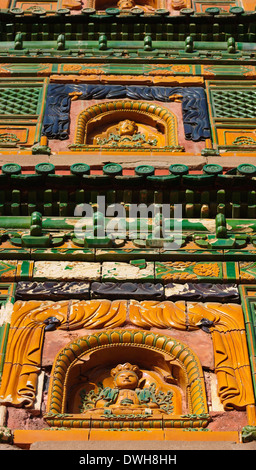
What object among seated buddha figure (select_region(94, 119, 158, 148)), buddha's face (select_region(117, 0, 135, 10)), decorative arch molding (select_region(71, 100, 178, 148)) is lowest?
seated buddha figure (select_region(94, 119, 158, 148))

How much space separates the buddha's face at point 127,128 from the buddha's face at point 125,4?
14.2ft

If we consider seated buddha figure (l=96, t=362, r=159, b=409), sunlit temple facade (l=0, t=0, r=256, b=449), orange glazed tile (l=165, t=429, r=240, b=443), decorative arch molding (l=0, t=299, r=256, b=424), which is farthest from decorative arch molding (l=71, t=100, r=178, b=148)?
orange glazed tile (l=165, t=429, r=240, b=443)

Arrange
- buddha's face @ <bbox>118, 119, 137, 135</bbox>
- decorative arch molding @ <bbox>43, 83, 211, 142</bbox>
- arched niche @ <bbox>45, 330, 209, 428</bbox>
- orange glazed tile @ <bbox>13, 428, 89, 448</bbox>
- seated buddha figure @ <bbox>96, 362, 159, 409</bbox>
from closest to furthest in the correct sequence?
orange glazed tile @ <bbox>13, 428, 89, 448</bbox> → arched niche @ <bbox>45, 330, 209, 428</bbox> → seated buddha figure @ <bbox>96, 362, 159, 409</bbox> → decorative arch molding @ <bbox>43, 83, 211, 142</bbox> → buddha's face @ <bbox>118, 119, 137, 135</bbox>

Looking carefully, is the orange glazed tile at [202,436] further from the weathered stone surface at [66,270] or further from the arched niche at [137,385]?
the weathered stone surface at [66,270]

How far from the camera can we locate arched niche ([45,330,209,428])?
10359mm

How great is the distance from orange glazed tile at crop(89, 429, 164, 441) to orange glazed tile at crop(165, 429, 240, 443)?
3.7 inches

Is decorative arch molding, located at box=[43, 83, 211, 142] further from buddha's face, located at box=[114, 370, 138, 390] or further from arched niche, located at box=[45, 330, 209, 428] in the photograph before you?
buddha's face, located at box=[114, 370, 138, 390]

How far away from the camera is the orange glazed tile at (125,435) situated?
9957mm

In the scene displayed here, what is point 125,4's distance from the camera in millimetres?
20516

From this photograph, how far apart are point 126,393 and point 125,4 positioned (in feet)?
37.0

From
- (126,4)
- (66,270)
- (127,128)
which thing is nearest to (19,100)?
(127,128)

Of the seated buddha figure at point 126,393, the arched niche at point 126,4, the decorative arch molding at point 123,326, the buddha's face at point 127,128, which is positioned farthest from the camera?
the arched niche at point 126,4

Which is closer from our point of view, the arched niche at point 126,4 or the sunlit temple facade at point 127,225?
the sunlit temple facade at point 127,225

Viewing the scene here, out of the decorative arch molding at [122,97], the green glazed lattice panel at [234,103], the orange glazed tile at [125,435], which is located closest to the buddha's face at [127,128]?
the decorative arch molding at [122,97]
